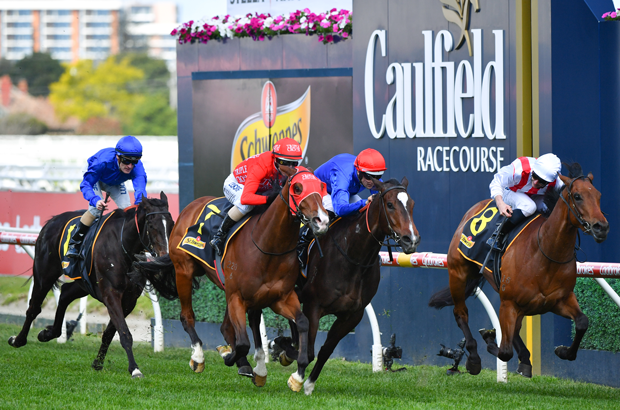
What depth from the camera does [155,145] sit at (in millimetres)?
29047

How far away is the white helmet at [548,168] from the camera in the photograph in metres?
5.76

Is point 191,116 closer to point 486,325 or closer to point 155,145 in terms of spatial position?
point 486,325

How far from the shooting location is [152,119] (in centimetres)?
5238

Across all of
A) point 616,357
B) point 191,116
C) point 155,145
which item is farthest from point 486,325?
point 155,145

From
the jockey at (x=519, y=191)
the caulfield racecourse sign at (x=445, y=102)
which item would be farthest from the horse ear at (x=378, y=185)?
the caulfield racecourse sign at (x=445, y=102)

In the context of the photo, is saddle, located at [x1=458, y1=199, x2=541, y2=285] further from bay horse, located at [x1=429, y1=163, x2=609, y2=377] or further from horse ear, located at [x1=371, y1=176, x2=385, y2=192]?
horse ear, located at [x1=371, y1=176, x2=385, y2=192]

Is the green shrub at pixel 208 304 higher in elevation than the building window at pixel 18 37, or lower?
lower

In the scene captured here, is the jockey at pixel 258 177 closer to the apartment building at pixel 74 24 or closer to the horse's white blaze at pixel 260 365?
the horse's white blaze at pixel 260 365

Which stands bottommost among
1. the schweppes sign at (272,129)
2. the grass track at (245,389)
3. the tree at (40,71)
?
the grass track at (245,389)

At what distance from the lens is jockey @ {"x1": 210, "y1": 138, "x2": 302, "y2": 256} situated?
5.76m

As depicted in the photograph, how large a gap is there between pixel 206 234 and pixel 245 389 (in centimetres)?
119

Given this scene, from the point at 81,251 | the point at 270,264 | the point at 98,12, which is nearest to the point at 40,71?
the point at 98,12

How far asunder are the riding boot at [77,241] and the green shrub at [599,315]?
12.9 ft

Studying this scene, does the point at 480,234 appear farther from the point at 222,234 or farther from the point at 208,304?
the point at 208,304
